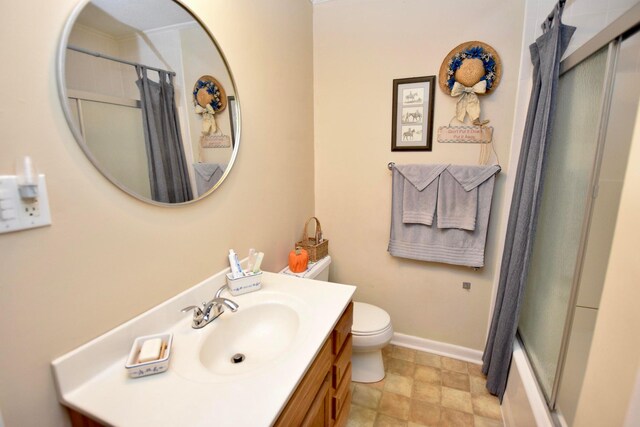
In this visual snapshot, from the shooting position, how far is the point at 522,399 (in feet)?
4.34

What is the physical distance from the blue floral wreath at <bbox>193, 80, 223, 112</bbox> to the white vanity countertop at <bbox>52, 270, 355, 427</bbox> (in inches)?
30.9

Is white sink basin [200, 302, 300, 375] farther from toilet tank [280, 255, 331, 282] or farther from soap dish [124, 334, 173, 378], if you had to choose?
toilet tank [280, 255, 331, 282]

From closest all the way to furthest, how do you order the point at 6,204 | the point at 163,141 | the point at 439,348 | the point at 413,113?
the point at 6,204 < the point at 163,141 < the point at 413,113 < the point at 439,348

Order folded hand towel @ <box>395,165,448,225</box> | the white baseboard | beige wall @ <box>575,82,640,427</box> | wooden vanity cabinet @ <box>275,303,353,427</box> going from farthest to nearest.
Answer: the white baseboard, folded hand towel @ <box>395,165,448,225</box>, wooden vanity cabinet @ <box>275,303,353,427</box>, beige wall @ <box>575,82,640,427</box>

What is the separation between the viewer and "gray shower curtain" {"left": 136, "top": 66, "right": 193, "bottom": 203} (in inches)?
37.4

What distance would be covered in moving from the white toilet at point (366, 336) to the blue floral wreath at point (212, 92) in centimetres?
96

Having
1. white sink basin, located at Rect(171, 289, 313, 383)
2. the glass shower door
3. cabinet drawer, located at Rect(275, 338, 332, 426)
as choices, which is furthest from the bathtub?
white sink basin, located at Rect(171, 289, 313, 383)

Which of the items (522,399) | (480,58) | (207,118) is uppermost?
(480,58)

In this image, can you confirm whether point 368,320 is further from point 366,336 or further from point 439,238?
point 439,238

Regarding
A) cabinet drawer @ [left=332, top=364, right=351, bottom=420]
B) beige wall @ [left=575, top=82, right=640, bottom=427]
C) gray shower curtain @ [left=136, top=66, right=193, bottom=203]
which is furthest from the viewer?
cabinet drawer @ [left=332, top=364, right=351, bottom=420]

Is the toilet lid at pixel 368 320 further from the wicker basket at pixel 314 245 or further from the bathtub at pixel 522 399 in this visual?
the bathtub at pixel 522 399

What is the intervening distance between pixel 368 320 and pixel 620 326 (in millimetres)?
1179

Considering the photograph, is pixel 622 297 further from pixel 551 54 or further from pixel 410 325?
pixel 410 325

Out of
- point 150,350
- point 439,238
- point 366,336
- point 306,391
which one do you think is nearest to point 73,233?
point 150,350
